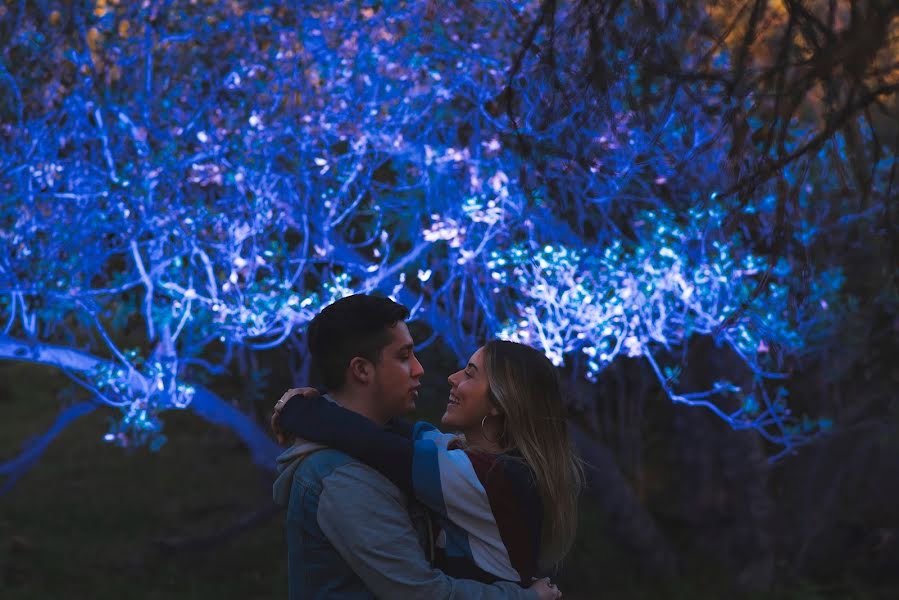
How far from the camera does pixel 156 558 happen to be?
11.8 metres

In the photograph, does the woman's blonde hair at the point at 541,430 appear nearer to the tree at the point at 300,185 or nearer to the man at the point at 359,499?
the man at the point at 359,499

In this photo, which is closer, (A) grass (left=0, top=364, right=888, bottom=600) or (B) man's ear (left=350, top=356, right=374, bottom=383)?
(B) man's ear (left=350, top=356, right=374, bottom=383)

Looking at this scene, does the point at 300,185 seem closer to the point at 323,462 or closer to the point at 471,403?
the point at 471,403

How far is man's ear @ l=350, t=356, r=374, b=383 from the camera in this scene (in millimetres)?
3295

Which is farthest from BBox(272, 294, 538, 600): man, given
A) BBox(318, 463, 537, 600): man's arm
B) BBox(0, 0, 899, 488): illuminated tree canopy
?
BBox(0, 0, 899, 488): illuminated tree canopy

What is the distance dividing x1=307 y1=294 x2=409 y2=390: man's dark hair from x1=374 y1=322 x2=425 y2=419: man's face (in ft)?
0.07

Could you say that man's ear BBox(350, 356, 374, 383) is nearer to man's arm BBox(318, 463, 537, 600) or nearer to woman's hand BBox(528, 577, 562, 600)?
man's arm BBox(318, 463, 537, 600)

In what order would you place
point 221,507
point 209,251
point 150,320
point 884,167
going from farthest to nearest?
1. point 221,507
2. point 884,167
3. point 209,251
4. point 150,320

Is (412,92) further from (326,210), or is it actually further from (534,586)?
(534,586)

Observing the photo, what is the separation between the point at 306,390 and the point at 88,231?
661 centimetres

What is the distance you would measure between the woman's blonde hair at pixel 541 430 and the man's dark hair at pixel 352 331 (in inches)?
15.2

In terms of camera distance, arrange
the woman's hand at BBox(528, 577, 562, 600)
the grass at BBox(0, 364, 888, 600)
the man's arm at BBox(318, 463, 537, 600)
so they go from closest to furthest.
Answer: the man's arm at BBox(318, 463, 537, 600), the woman's hand at BBox(528, 577, 562, 600), the grass at BBox(0, 364, 888, 600)

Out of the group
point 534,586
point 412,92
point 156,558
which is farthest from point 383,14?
point 534,586

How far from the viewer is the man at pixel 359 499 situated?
2.93m
